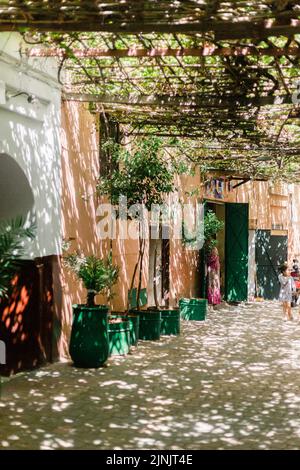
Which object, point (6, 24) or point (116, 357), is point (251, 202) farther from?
point (6, 24)

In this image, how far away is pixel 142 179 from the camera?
1073 centimetres

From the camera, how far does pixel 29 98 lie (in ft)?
28.5

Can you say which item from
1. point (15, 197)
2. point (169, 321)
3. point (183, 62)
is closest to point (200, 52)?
point (183, 62)

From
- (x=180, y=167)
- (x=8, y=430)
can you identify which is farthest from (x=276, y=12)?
(x=180, y=167)

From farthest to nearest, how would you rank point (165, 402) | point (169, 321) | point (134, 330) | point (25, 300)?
point (169, 321) < point (134, 330) < point (25, 300) < point (165, 402)

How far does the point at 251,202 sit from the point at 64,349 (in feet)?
45.4

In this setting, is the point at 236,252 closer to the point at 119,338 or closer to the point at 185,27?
the point at 119,338

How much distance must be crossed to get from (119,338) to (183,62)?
14.1 feet

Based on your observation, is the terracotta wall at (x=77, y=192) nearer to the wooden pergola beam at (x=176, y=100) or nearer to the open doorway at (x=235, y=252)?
the wooden pergola beam at (x=176, y=100)

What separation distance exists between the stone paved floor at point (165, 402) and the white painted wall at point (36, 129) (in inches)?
78.0

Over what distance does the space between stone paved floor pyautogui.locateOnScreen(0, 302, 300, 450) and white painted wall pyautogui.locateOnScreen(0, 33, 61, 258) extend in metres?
1.98

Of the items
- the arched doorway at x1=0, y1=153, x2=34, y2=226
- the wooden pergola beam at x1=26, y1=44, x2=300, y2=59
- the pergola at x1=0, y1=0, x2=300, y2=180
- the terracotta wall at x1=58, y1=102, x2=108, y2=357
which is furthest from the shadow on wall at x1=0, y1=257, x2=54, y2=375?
the wooden pergola beam at x1=26, y1=44, x2=300, y2=59

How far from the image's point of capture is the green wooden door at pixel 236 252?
1995 cm

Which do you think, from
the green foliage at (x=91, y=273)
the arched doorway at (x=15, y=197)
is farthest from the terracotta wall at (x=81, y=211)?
the arched doorway at (x=15, y=197)
